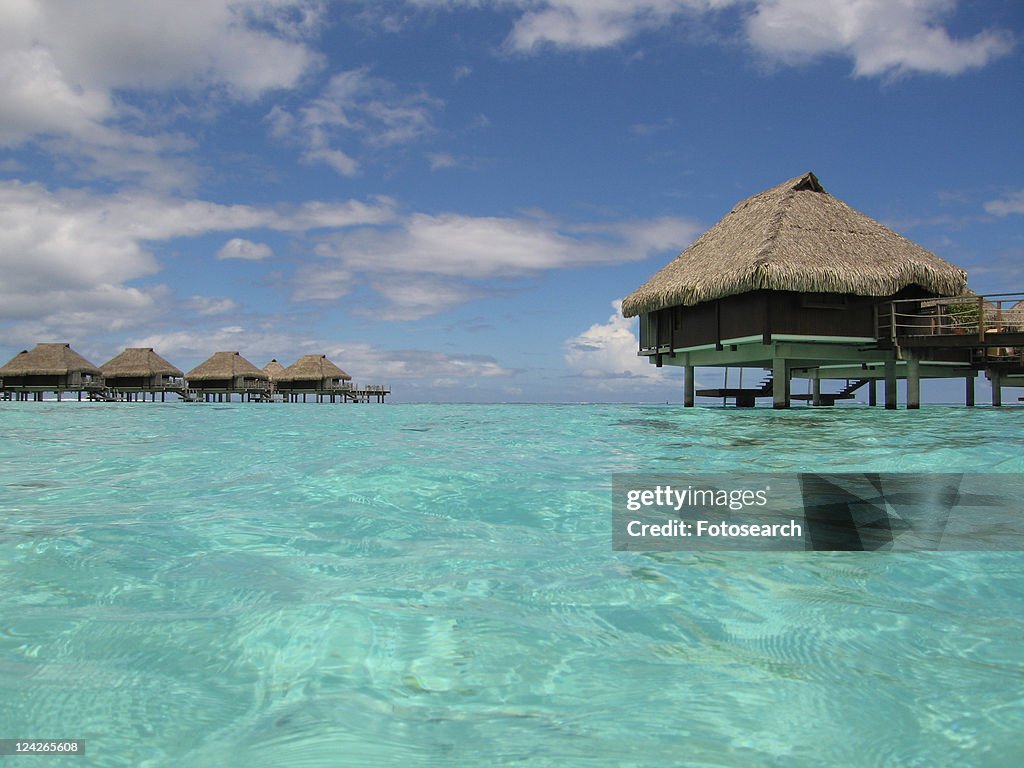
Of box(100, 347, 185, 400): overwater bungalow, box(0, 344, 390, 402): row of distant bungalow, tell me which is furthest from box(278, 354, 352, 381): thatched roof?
box(100, 347, 185, 400): overwater bungalow

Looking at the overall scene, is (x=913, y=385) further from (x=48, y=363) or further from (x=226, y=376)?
(x=48, y=363)

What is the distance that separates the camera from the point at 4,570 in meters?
3.07

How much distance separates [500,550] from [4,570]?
87.6 inches

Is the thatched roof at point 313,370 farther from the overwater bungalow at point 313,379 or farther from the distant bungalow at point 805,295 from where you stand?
the distant bungalow at point 805,295

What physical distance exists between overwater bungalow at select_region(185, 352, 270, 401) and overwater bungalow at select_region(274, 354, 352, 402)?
2048 millimetres

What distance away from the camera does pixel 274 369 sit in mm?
53188

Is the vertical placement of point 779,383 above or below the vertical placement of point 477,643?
above

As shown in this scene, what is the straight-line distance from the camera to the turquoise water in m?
1.71

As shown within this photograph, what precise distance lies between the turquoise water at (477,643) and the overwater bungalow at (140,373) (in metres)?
Answer: 47.4

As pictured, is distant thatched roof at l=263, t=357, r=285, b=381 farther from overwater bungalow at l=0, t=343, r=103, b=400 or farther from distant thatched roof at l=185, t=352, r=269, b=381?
overwater bungalow at l=0, t=343, r=103, b=400

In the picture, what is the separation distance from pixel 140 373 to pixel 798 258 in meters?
44.6

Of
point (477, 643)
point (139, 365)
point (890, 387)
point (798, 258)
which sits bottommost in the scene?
point (477, 643)

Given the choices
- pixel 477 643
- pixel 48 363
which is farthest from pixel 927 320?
pixel 48 363

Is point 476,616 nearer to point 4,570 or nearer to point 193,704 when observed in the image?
point 193,704
